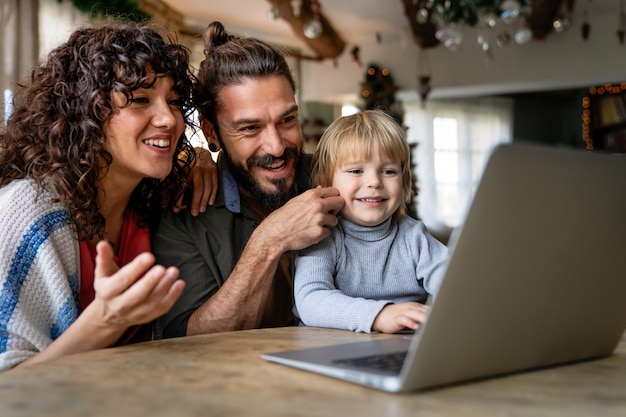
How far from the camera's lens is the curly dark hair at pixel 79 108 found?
4.87 ft

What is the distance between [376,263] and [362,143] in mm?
261

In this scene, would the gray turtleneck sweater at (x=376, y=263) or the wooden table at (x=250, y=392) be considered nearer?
the wooden table at (x=250, y=392)

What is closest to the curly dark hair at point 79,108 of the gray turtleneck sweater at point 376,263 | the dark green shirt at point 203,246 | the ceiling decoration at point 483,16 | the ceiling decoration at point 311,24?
the dark green shirt at point 203,246

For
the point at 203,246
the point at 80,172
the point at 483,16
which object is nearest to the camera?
the point at 80,172

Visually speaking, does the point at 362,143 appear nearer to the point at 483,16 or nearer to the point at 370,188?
the point at 370,188

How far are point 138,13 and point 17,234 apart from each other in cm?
411

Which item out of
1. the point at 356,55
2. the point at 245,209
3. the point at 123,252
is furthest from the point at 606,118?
the point at 123,252

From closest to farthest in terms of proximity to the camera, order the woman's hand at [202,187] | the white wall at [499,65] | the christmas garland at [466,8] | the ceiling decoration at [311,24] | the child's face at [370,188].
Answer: the child's face at [370,188]
the woman's hand at [202,187]
the christmas garland at [466,8]
the ceiling decoration at [311,24]
the white wall at [499,65]

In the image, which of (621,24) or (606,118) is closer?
(621,24)

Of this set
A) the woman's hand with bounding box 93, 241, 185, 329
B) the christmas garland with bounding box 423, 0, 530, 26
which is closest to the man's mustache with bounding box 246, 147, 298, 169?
the woman's hand with bounding box 93, 241, 185, 329

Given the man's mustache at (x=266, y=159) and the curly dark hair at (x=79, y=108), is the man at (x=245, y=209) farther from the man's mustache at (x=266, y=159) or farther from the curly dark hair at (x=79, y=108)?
the curly dark hair at (x=79, y=108)

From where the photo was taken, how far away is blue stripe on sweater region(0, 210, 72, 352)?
1.28m

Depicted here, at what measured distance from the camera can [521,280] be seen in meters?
0.80

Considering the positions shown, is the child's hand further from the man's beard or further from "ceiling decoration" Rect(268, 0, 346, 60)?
"ceiling decoration" Rect(268, 0, 346, 60)
